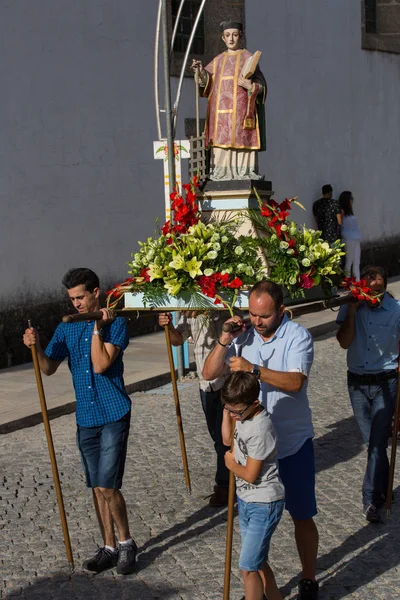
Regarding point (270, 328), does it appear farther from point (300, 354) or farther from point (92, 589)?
point (92, 589)

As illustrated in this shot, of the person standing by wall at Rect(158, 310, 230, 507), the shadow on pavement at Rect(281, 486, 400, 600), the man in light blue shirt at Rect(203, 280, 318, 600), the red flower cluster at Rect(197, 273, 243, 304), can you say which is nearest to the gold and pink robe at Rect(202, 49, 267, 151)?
the person standing by wall at Rect(158, 310, 230, 507)

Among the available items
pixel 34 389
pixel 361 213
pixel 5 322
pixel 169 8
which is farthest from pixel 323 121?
pixel 34 389

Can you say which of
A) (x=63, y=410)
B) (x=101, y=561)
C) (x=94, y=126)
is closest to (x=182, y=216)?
(x=101, y=561)

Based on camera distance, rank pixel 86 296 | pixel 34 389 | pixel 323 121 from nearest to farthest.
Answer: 1. pixel 86 296
2. pixel 34 389
3. pixel 323 121

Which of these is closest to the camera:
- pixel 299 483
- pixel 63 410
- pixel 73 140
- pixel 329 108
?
pixel 299 483

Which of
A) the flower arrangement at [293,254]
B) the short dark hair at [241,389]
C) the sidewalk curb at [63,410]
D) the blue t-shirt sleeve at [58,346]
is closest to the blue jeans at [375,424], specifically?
the flower arrangement at [293,254]

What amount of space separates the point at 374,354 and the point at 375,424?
475 mm

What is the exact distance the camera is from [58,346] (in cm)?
608

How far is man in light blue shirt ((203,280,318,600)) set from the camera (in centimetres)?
A: 518

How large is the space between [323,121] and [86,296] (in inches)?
602

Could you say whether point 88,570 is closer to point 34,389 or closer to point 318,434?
point 318,434

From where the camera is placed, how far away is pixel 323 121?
20.4 m

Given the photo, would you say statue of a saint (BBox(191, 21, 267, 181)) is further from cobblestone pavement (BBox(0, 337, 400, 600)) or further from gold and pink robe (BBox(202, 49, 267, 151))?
cobblestone pavement (BBox(0, 337, 400, 600))

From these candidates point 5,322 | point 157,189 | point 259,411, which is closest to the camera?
point 259,411
